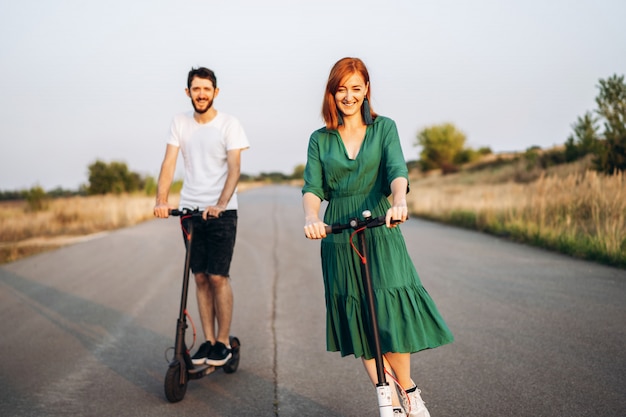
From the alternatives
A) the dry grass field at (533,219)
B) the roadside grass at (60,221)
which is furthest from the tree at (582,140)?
the roadside grass at (60,221)

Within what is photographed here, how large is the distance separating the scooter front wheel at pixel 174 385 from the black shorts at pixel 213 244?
86 cm

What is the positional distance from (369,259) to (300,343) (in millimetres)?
2831

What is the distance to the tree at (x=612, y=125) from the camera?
1912 cm

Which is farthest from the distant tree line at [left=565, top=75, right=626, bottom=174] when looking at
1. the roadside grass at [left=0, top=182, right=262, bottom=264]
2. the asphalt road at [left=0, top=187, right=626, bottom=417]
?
the roadside grass at [left=0, top=182, right=262, bottom=264]

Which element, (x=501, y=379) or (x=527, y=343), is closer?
(x=501, y=379)

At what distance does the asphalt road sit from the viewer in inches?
161

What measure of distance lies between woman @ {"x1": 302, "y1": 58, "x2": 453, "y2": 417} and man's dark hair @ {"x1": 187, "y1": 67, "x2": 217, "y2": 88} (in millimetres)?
1765

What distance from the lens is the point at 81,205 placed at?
90.5 feet

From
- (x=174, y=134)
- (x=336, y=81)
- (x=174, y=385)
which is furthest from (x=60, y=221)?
(x=336, y=81)

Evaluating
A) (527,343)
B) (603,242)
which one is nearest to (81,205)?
(603,242)

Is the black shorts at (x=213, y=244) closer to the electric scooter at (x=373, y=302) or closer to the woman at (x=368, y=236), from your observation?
the woman at (x=368, y=236)

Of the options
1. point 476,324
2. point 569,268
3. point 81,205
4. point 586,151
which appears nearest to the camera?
point 476,324

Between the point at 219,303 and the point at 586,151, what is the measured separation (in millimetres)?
31665

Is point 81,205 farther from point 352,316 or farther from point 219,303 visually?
point 352,316
